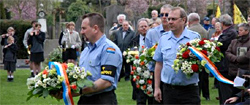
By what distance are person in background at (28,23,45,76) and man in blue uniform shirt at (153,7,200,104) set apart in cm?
1143

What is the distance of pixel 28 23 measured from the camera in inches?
1036

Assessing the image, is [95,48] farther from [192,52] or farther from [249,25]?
[249,25]

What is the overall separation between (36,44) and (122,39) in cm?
357

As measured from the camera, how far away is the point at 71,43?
61.6 ft

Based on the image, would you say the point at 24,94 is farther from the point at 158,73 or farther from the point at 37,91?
the point at 37,91

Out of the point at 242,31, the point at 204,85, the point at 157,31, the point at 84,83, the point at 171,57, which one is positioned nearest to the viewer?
the point at 84,83

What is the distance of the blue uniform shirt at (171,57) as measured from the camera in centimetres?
698

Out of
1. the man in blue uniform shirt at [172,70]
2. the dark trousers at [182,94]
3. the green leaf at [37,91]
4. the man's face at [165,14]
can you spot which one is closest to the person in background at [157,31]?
the man's face at [165,14]

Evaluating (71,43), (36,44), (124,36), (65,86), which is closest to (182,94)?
(65,86)

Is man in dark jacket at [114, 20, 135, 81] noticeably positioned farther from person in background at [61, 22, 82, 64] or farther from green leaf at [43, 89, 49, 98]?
green leaf at [43, 89, 49, 98]

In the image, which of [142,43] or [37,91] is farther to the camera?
[142,43]

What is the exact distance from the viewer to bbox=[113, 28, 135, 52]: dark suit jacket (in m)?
16.5

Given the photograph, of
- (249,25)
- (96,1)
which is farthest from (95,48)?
(96,1)

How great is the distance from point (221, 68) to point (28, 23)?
16649mm
